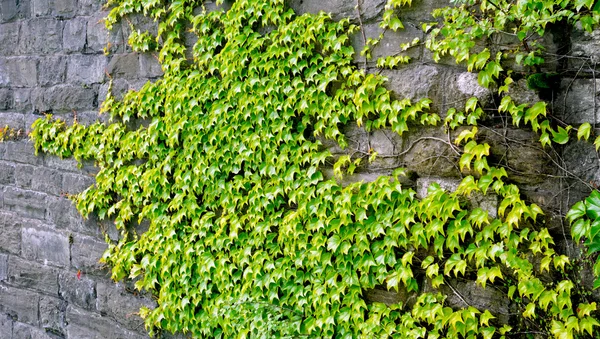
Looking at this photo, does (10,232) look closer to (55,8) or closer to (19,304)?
(19,304)

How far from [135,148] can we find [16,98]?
1.60m

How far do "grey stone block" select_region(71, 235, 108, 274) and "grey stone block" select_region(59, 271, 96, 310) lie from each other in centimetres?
8

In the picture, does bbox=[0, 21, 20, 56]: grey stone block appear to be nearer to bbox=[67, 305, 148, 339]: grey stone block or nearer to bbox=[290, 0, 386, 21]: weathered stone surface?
bbox=[67, 305, 148, 339]: grey stone block

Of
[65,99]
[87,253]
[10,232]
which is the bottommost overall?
[10,232]

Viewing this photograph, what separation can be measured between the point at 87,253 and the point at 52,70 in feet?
5.08

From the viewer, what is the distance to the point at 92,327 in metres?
4.15

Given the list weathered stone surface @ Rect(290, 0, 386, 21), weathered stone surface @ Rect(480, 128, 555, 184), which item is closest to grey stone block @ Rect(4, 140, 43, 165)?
weathered stone surface @ Rect(290, 0, 386, 21)

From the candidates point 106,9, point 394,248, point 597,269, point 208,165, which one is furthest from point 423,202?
point 106,9

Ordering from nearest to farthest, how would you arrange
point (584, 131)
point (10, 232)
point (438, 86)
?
1. point (584, 131)
2. point (438, 86)
3. point (10, 232)

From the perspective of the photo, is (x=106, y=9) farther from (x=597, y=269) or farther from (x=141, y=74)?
(x=597, y=269)

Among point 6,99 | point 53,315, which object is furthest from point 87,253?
point 6,99

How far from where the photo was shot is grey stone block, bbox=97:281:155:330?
3893mm

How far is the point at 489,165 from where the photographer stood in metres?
2.59

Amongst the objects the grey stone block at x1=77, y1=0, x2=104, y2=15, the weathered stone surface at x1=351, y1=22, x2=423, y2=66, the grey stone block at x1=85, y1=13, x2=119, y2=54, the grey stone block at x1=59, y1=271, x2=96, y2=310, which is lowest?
the grey stone block at x1=59, y1=271, x2=96, y2=310
